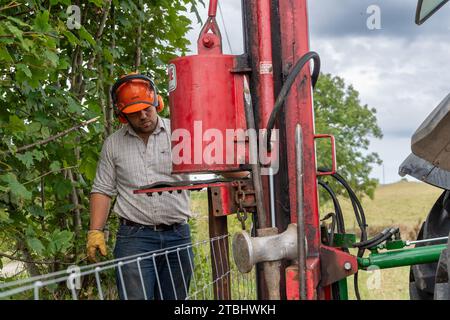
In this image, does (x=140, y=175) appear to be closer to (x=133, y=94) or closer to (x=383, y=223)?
(x=133, y=94)

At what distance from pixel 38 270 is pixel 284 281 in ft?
9.71

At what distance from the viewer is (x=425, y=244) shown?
10.4 feet

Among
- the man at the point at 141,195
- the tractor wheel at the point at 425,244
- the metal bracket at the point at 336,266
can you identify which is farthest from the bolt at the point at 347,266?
the man at the point at 141,195

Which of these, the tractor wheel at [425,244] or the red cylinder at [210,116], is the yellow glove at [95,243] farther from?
the tractor wheel at [425,244]

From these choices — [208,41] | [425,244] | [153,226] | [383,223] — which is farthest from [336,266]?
[383,223]

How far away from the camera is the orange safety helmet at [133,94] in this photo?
3717 millimetres

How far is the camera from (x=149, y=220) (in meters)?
3.80

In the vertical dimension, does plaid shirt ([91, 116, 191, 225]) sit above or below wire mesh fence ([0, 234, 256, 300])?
above

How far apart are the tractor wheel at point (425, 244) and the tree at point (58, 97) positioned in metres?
1.75

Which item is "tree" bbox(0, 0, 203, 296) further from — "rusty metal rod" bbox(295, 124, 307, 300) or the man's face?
"rusty metal rod" bbox(295, 124, 307, 300)

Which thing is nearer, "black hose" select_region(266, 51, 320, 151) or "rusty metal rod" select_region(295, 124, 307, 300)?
"rusty metal rod" select_region(295, 124, 307, 300)

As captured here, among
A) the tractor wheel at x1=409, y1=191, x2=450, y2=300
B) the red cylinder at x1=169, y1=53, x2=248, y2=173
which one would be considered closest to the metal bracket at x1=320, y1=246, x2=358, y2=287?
the red cylinder at x1=169, y1=53, x2=248, y2=173

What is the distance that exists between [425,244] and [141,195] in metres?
1.63

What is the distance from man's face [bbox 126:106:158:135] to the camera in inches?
149
